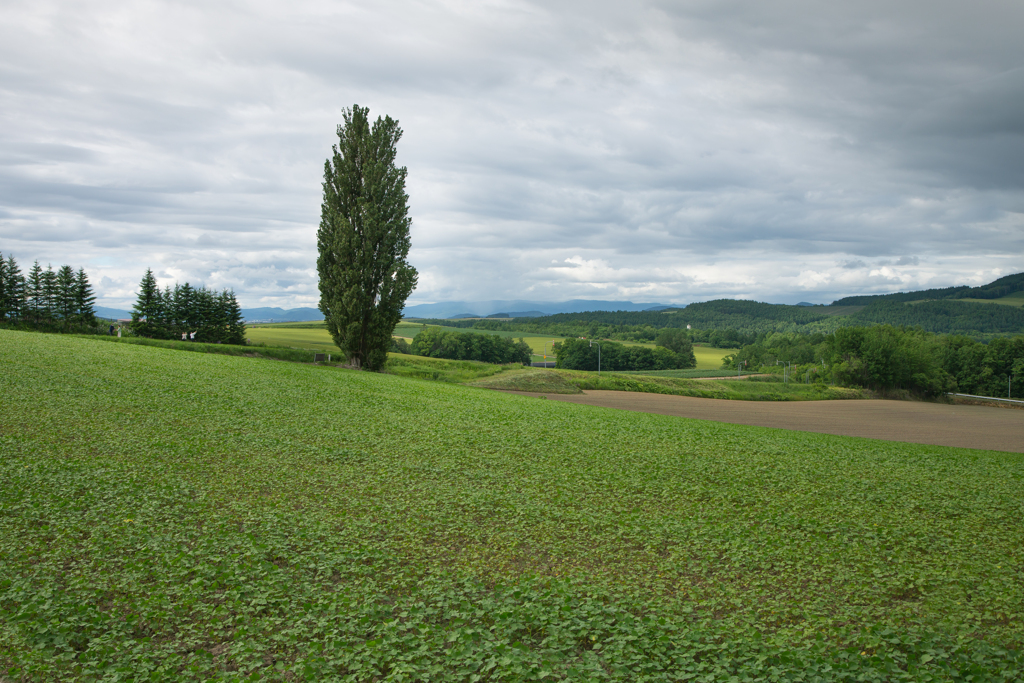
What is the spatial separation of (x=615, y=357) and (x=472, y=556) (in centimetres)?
8879

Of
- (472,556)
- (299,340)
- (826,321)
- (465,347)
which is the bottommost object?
(472,556)

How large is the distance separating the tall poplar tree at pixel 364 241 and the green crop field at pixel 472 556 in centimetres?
1990

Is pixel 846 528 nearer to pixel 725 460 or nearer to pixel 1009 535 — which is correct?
pixel 1009 535

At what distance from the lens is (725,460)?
15.2 meters

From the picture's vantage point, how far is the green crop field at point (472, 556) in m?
6.24

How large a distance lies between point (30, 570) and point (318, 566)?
358cm

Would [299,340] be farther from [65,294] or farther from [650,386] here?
[650,386]

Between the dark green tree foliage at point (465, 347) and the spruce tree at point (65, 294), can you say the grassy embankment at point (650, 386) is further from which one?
the spruce tree at point (65, 294)

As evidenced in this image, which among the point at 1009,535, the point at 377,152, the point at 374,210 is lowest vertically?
the point at 1009,535

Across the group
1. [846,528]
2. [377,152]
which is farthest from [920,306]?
[846,528]

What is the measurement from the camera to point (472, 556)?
8.85 metres

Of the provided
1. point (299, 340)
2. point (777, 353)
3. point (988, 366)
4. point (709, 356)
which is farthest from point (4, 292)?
point (988, 366)

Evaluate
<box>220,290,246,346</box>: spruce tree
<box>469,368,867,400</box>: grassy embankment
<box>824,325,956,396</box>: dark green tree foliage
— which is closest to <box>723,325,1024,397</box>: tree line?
<box>824,325,956,396</box>: dark green tree foliage

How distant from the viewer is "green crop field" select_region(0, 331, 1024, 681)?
246 inches
